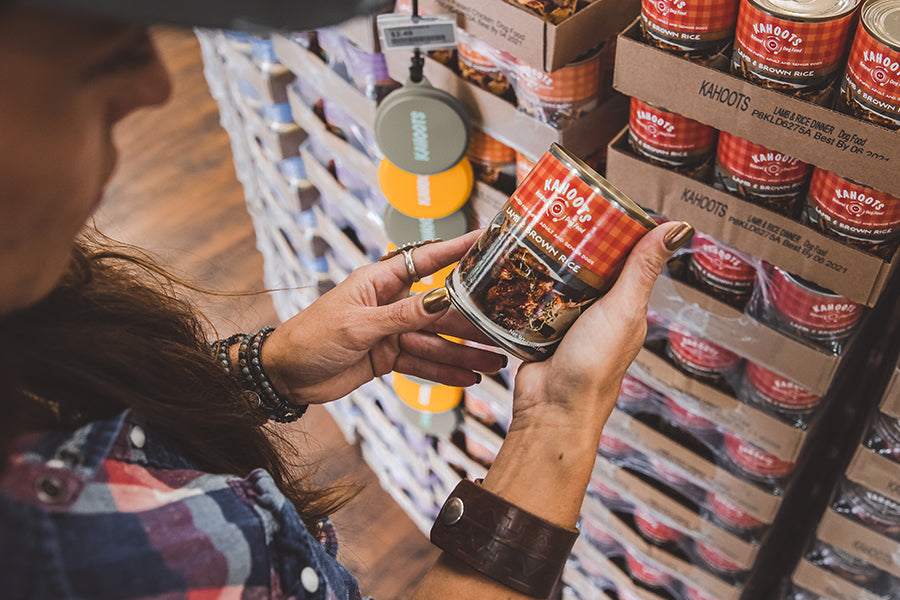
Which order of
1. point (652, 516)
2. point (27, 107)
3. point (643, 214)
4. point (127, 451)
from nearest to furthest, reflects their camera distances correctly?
1. point (27, 107)
2. point (127, 451)
3. point (643, 214)
4. point (652, 516)

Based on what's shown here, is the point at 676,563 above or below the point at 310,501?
below

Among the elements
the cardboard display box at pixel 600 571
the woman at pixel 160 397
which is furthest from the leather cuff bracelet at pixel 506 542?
the cardboard display box at pixel 600 571

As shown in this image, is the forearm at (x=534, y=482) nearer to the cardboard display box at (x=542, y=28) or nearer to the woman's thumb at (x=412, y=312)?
the woman's thumb at (x=412, y=312)

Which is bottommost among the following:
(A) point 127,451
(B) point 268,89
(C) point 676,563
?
(C) point 676,563

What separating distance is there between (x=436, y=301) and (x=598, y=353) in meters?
0.22

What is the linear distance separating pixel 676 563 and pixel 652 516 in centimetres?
12

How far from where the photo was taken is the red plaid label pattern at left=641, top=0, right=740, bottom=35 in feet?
3.16

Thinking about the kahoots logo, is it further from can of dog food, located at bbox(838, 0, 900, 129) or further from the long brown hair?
can of dog food, located at bbox(838, 0, 900, 129)

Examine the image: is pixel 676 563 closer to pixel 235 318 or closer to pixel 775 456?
pixel 775 456

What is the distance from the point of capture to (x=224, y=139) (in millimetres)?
3691

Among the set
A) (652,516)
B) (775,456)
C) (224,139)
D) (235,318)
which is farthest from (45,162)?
(224,139)

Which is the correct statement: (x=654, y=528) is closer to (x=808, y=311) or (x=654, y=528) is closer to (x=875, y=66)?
(x=808, y=311)

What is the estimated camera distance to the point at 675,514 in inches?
65.8

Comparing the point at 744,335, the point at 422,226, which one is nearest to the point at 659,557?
the point at 744,335
